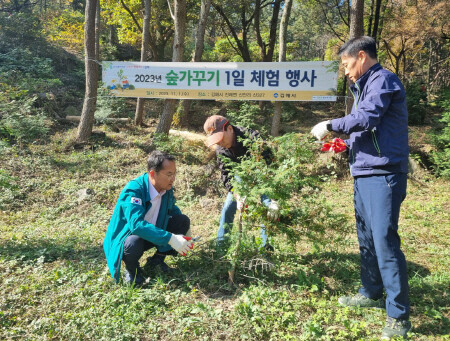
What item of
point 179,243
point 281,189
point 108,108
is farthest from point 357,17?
point 108,108

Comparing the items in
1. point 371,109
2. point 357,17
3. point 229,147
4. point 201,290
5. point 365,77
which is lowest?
point 201,290

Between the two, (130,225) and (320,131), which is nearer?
(320,131)

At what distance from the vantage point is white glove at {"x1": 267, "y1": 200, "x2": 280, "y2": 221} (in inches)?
108

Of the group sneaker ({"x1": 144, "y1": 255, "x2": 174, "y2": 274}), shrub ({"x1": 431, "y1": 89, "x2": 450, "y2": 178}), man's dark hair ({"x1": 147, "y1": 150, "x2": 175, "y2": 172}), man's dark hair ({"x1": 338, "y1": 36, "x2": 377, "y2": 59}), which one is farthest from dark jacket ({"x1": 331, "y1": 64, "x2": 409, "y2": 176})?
shrub ({"x1": 431, "y1": 89, "x2": 450, "y2": 178})

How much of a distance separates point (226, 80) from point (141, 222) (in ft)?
15.8

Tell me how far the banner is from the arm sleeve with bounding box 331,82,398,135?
433 cm

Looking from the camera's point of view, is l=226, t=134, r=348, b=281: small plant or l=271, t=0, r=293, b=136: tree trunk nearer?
l=226, t=134, r=348, b=281: small plant

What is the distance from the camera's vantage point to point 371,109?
7.29 ft

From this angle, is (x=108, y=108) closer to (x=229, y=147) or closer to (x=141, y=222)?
(x=229, y=147)

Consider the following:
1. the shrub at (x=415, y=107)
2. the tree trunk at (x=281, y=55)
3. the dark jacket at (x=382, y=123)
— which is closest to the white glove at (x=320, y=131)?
the dark jacket at (x=382, y=123)

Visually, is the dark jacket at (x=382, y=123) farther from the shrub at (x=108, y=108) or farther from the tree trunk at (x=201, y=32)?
the shrub at (x=108, y=108)

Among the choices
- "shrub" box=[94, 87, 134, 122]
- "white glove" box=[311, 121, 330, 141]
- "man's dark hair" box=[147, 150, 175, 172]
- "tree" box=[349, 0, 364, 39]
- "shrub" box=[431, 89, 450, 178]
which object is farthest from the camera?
"shrub" box=[94, 87, 134, 122]

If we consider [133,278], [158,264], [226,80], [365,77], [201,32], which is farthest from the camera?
[201,32]

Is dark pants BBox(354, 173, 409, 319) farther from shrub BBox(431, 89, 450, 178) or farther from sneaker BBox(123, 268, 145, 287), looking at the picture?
shrub BBox(431, 89, 450, 178)
